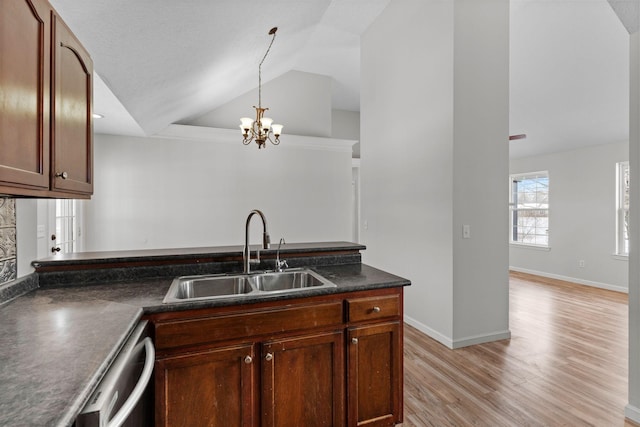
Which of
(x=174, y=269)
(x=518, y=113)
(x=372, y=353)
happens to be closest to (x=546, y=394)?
(x=372, y=353)

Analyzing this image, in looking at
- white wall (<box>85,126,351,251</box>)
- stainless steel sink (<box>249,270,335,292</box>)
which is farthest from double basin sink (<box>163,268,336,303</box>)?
white wall (<box>85,126,351,251</box>)

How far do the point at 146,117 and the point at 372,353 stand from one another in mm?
3203

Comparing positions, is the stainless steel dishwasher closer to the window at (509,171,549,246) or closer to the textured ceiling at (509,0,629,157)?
the textured ceiling at (509,0,629,157)

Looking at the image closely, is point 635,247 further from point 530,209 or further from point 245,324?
point 530,209

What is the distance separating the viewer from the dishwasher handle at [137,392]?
0.85 metres

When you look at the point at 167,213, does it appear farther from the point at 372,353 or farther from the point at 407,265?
the point at 372,353

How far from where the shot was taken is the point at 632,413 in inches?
72.7

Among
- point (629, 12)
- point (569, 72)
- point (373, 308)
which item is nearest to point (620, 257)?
point (569, 72)

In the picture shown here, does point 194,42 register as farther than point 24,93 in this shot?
Yes

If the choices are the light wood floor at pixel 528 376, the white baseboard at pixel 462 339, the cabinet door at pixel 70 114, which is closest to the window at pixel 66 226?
the cabinet door at pixel 70 114

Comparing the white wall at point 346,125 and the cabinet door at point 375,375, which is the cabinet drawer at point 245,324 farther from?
the white wall at point 346,125

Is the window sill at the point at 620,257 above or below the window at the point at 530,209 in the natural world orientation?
below

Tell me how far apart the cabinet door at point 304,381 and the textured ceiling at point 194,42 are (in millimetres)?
1637

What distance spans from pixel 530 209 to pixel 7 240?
7257 mm
